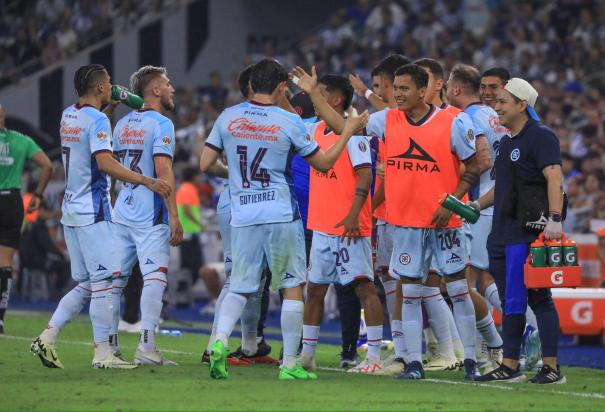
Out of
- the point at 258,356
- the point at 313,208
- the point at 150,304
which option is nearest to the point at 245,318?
the point at 258,356

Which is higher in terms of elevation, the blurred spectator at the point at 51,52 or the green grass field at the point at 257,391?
the blurred spectator at the point at 51,52

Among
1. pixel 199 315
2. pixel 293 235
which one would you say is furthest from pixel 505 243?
pixel 199 315

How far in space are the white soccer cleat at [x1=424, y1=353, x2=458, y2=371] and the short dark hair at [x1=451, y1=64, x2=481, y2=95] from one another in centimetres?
238

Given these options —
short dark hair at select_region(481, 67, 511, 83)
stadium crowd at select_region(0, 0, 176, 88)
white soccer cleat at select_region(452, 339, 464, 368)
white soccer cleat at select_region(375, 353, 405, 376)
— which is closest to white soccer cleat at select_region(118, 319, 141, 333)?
white soccer cleat at select_region(452, 339, 464, 368)

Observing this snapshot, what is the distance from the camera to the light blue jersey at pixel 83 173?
11102 mm

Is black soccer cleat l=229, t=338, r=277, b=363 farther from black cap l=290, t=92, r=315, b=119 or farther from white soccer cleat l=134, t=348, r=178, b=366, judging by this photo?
black cap l=290, t=92, r=315, b=119

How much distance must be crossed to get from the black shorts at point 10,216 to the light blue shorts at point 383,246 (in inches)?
197

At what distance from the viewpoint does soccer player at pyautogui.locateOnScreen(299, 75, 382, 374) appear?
11039 mm

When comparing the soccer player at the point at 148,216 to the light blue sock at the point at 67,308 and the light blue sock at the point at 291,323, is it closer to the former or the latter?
the light blue sock at the point at 67,308

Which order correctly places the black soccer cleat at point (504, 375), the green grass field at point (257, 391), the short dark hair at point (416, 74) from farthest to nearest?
the short dark hair at point (416, 74) < the black soccer cleat at point (504, 375) < the green grass field at point (257, 391)

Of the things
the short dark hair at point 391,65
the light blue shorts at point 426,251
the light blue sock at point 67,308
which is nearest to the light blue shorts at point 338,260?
the light blue shorts at point 426,251

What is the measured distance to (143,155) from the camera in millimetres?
11461

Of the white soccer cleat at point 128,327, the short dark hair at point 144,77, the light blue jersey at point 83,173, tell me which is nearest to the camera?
the light blue jersey at point 83,173

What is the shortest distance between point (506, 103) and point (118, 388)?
3.62 meters
